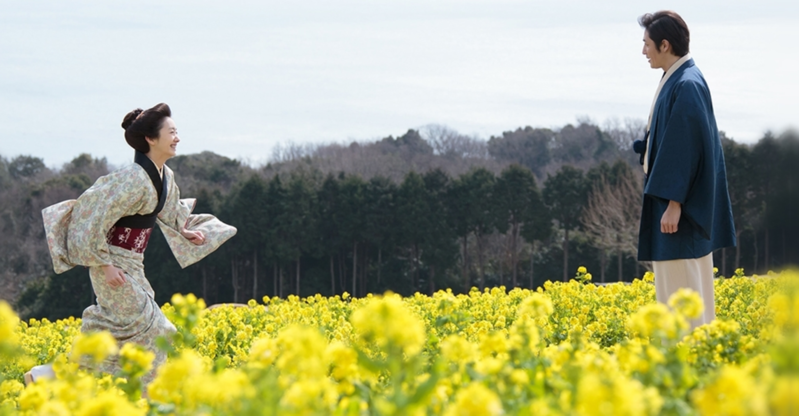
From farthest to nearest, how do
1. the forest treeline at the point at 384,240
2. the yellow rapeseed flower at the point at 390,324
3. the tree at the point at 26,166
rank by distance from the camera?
the tree at the point at 26,166 < the forest treeline at the point at 384,240 < the yellow rapeseed flower at the point at 390,324

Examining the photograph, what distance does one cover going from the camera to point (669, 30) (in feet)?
15.4

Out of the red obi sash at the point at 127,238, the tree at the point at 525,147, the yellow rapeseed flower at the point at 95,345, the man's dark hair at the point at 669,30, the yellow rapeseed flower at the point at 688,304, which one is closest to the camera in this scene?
the yellow rapeseed flower at the point at 95,345

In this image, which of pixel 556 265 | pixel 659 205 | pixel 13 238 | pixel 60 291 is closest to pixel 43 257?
pixel 13 238

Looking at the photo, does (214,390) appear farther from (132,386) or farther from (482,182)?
(482,182)

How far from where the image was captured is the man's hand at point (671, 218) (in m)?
4.54

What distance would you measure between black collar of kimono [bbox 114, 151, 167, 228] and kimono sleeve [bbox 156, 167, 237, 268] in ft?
0.59

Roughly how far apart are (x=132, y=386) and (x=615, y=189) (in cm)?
2934

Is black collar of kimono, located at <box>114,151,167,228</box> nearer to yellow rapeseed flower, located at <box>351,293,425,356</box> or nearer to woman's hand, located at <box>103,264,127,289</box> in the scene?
woman's hand, located at <box>103,264,127,289</box>

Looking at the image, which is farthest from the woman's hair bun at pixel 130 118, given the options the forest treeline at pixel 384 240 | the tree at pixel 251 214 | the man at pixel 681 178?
the tree at pixel 251 214

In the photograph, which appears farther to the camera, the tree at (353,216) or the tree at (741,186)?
the tree at (353,216)

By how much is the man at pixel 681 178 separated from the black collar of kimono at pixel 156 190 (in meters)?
2.76

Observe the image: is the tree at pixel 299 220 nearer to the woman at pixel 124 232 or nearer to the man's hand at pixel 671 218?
the woman at pixel 124 232

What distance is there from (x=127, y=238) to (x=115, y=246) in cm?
8

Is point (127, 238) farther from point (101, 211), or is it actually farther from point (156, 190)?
point (156, 190)
